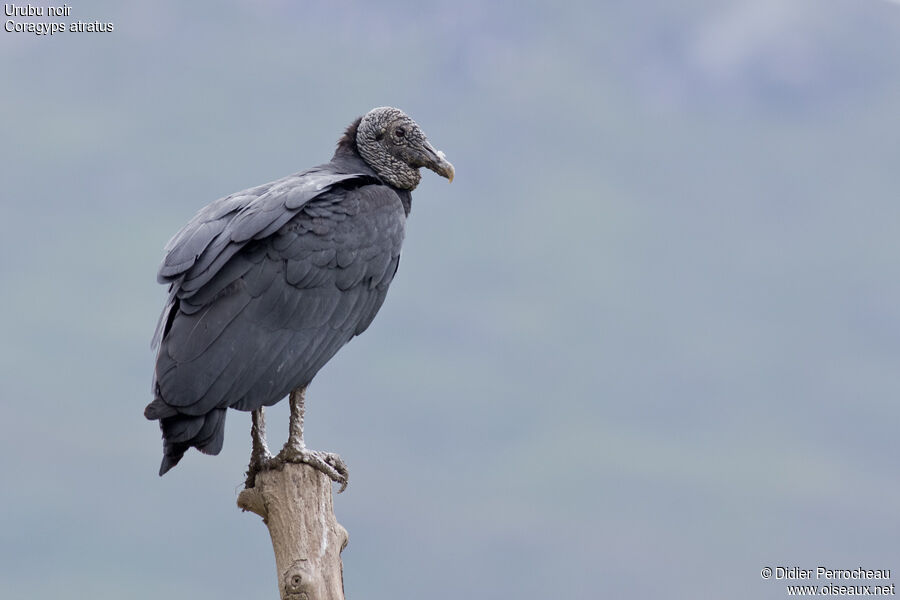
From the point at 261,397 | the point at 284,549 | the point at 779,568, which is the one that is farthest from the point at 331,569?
the point at 779,568

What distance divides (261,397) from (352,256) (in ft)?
3.48

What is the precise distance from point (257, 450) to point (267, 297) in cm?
113

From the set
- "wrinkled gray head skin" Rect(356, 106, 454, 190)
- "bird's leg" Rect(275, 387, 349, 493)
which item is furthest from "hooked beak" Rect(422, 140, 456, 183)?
"bird's leg" Rect(275, 387, 349, 493)

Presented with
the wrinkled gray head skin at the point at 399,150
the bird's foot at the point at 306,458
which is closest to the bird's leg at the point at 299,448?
the bird's foot at the point at 306,458

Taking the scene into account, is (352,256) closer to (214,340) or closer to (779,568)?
(214,340)

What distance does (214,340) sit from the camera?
22.3ft

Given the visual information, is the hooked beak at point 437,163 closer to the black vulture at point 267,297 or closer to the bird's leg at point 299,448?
the black vulture at point 267,297

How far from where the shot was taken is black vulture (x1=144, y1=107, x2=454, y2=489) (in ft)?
22.0

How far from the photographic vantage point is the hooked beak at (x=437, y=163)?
805cm

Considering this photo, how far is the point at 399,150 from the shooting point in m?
8.13

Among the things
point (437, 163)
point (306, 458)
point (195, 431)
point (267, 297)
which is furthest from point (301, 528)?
point (437, 163)

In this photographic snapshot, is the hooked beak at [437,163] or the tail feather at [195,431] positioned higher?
the hooked beak at [437,163]

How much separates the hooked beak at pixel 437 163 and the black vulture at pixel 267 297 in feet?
1.43

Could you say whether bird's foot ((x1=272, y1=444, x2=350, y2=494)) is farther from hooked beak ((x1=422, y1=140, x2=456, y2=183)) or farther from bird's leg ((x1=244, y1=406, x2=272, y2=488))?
hooked beak ((x1=422, y1=140, x2=456, y2=183))
